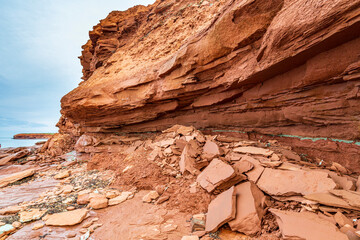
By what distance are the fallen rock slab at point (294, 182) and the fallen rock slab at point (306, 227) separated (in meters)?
0.52

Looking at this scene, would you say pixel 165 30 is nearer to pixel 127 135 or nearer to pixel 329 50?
pixel 127 135

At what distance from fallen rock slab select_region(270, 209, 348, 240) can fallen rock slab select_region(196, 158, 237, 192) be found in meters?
1.07

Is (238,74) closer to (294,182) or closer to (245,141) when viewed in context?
(245,141)

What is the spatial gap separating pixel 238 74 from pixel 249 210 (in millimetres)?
4358

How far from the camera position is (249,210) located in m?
2.47

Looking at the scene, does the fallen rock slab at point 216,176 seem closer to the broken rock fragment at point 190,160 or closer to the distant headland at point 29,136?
the broken rock fragment at point 190,160

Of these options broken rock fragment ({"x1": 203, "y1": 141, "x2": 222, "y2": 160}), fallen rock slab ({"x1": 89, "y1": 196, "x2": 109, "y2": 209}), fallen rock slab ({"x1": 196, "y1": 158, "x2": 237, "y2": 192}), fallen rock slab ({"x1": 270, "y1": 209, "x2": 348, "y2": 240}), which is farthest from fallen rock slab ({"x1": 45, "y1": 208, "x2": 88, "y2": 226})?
fallen rock slab ({"x1": 270, "y1": 209, "x2": 348, "y2": 240})

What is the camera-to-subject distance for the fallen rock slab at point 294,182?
261 cm

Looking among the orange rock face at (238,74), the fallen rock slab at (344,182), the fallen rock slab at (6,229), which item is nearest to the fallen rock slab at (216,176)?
the fallen rock slab at (344,182)

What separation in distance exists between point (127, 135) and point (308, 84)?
1013cm

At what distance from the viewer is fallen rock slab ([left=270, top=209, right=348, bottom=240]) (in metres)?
1.83

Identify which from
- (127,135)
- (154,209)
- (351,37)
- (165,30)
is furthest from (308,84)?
(127,135)

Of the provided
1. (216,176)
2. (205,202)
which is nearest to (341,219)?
(216,176)

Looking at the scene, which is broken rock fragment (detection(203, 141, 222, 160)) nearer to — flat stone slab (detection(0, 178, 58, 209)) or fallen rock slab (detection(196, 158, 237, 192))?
fallen rock slab (detection(196, 158, 237, 192))
